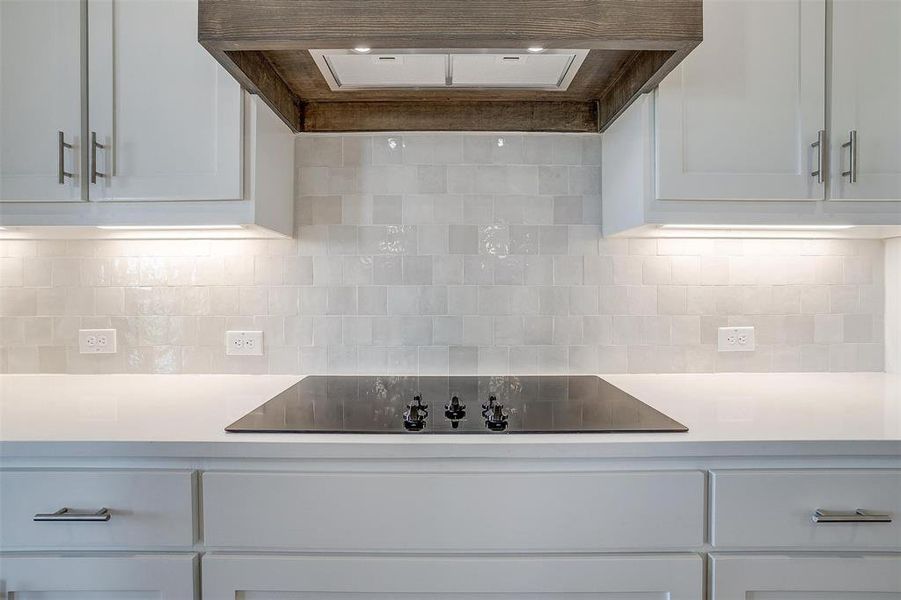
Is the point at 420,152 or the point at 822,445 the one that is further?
the point at 420,152

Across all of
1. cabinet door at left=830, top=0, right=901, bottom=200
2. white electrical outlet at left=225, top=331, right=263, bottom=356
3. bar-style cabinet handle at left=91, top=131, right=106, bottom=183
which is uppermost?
cabinet door at left=830, top=0, right=901, bottom=200

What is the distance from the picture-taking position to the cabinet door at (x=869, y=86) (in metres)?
1.30

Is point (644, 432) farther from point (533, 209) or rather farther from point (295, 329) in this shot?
point (295, 329)

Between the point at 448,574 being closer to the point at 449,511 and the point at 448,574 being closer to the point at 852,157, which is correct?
the point at 449,511

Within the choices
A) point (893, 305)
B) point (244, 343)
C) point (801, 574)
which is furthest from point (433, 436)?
point (893, 305)

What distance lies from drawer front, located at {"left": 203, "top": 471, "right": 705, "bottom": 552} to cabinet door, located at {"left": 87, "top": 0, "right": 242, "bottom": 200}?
789 mm

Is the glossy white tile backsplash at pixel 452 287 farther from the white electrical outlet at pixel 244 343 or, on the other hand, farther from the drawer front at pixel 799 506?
the drawer front at pixel 799 506

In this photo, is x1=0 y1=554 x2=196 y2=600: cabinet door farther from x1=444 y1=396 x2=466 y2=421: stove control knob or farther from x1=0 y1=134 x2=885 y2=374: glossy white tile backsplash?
x1=0 y1=134 x2=885 y2=374: glossy white tile backsplash

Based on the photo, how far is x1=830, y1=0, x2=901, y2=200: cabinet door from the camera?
1302mm

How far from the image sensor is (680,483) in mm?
1000

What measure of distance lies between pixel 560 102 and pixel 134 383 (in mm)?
1658

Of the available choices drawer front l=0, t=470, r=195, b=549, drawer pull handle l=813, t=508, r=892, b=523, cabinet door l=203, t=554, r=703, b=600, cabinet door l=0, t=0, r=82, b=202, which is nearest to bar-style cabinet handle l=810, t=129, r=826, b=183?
drawer pull handle l=813, t=508, r=892, b=523

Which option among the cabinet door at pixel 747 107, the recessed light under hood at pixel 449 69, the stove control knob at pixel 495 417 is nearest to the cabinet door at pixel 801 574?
the stove control knob at pixel 495 417

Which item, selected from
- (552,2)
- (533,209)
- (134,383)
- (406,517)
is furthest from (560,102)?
(134,383)
